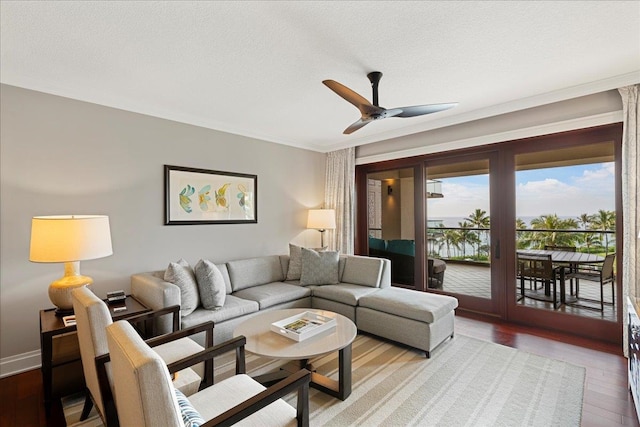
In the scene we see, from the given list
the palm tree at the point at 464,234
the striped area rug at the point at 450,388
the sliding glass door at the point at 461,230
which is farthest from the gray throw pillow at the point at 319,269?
the palm tree at the point at 464,234

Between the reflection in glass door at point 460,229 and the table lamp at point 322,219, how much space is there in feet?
4.63

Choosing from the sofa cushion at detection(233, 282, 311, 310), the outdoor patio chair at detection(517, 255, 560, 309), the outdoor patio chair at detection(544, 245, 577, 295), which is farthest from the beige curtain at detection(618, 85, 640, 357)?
the sofa cushion at detection(233, 282, 311, 310)

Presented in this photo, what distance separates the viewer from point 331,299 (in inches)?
141

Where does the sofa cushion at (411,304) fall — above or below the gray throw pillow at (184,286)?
below

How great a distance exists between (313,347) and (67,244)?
76.5 inches

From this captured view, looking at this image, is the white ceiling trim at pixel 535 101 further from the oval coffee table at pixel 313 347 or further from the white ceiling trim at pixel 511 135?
the oval coffee table at pixel 313 347

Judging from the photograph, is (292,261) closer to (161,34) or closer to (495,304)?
(495,304)

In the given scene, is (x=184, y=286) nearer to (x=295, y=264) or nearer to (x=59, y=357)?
(x=59, y=357)

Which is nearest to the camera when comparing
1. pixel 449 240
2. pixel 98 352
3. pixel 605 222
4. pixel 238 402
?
pixel 238 402

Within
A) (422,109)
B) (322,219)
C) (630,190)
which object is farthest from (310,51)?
(630,190)

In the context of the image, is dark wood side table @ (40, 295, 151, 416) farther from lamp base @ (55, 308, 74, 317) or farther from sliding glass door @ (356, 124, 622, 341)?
sliding glass door @ (356, 124, 622, 341)

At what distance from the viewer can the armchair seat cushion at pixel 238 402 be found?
4.58ft

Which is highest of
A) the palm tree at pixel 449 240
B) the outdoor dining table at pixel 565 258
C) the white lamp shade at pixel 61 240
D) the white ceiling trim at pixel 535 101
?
the white ceiling trim at pixel 535 101

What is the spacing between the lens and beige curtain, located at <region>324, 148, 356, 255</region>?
5.02 m
